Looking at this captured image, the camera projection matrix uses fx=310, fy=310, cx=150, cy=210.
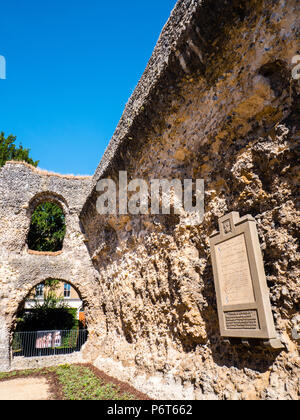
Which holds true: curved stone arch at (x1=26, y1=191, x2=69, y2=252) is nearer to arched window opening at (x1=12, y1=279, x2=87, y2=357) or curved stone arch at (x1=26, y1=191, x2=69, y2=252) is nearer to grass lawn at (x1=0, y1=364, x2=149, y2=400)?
arched window opening at (x1=12, y1=279, x2=87, y2=357)

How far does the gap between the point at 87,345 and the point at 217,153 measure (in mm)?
8466

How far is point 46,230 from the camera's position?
1722 centimetres

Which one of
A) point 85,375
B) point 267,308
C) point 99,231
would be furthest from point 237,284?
point 99,231

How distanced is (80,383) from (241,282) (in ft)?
16.0

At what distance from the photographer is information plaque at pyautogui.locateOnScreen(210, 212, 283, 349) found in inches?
131

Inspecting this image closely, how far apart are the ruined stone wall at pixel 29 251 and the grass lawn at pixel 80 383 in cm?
135

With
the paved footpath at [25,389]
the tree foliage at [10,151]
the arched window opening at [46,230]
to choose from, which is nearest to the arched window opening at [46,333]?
the arched window opening at [46,230]

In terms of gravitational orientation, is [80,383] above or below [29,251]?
below

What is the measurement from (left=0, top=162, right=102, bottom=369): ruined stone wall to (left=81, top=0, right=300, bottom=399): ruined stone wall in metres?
4.35

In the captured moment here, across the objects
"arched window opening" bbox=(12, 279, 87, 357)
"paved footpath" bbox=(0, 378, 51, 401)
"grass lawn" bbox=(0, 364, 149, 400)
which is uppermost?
"arched window opening" bbox=(12, 279, 87, 357)

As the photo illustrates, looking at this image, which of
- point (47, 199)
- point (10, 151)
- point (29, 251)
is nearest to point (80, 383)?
point (29, 251)

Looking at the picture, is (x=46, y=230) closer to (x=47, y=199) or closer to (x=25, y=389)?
(x=47, y=199)

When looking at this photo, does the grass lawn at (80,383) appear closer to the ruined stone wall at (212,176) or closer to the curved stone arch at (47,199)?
the ruined stone wall at (212,176)

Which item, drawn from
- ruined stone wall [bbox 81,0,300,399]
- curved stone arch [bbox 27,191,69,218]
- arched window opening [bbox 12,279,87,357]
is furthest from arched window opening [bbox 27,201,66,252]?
ruined stone wall [bbox 81,0,300,399]
